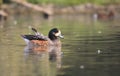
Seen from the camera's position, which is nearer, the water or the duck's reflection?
the water

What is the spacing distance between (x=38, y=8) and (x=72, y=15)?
409cm

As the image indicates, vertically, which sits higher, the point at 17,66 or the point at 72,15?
the point at 72,15

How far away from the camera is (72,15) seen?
54625 mm

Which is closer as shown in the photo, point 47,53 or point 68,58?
point 68,58

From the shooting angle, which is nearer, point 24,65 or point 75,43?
point 24,65

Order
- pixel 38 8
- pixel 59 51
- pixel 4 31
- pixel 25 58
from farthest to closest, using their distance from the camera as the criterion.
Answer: pixel 38 8, pixel 4 31, pixel 59 51, pixel 25 58

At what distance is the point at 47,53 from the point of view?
904 inches

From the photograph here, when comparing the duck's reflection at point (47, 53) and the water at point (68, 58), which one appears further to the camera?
the duck's reflection at point (47, 53)

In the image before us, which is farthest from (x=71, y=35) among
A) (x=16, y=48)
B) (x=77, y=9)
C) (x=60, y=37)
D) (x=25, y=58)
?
(x=77, y=9)

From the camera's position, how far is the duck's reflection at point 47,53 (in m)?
21.0

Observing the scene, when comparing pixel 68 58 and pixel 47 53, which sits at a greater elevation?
pixel 47 53

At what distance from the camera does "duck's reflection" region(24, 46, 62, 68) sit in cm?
2100

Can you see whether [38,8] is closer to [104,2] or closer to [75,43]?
[104,2]

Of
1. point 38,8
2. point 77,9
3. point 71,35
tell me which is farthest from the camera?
point 77,9
